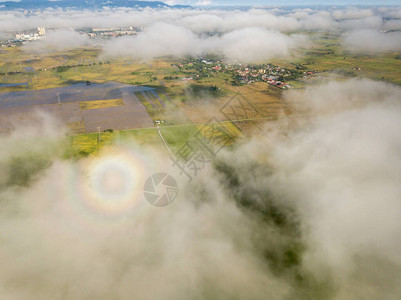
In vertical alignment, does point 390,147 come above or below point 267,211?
above

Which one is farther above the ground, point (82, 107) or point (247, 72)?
point (247, 72)

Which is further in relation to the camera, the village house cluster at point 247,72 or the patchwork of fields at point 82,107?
the village house cluster at point 247,72

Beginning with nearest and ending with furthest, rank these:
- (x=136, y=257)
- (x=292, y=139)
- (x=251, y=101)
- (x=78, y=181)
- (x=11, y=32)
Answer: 1. (x=136, y=257)
2. (x=78, y=181)
3. (x=292, y=139)
4. (x=251, y=101)
5. (x=11, y=32)

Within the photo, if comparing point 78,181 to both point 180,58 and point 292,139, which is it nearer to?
point 292,139

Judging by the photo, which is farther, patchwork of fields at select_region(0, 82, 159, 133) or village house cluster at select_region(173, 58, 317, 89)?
village house cluster at select_region(173, 58, 317, 89)

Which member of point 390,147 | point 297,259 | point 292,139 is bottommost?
point 297,259

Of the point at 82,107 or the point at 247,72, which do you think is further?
the point at 247,72

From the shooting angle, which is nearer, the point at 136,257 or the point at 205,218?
the point at 136,257

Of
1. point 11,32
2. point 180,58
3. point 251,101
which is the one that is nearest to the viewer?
point 251,101

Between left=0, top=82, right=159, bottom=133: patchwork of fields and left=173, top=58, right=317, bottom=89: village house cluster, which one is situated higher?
left=173, top=58, right=317, bottom=89: village house cluster

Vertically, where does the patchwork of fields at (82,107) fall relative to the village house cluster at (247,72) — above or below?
below

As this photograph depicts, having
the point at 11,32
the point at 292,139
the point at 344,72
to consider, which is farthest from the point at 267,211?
the point at 11,32
